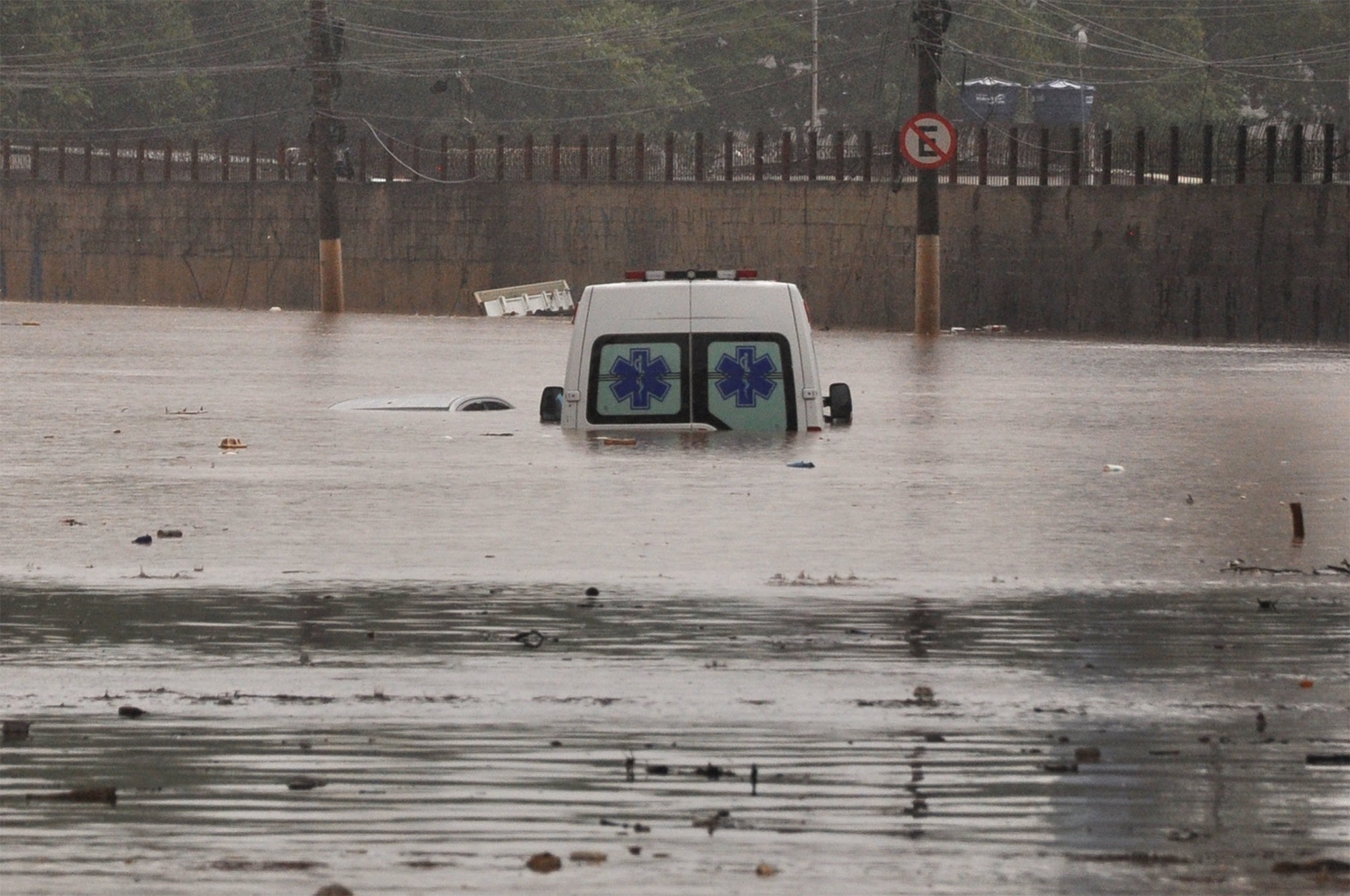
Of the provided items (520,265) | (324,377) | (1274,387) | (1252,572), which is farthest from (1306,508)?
(520,265)

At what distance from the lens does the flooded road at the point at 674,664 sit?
262 inches

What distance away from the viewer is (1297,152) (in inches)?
1615

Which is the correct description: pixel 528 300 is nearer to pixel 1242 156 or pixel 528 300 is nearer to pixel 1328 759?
pixel 1242 156

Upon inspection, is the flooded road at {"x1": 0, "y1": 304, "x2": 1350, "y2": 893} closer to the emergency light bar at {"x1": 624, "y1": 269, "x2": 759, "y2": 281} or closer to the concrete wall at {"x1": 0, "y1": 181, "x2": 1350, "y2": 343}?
the emergency light bar at {"x1": 624, "y1": 269, "x2": 759, "y2": 281}

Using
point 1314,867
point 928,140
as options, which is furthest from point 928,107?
point 1314,867

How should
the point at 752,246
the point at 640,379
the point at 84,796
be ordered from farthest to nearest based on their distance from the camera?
the point at 752,246
the point at 640,379
the point at 84,796

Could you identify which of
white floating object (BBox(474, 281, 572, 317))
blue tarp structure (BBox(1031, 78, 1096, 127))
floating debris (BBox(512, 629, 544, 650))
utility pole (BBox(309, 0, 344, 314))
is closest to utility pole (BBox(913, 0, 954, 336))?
white floating object (BBox(474, 281, 572, 317))

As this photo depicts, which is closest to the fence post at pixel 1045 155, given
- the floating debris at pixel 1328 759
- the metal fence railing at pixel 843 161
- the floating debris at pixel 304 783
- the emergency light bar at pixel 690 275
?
the metal fence railing at pixel 843 161

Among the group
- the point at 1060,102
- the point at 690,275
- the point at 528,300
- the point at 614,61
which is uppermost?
the point at 614,61

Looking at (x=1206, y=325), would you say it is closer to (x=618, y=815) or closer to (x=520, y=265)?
(x=520, y=265)

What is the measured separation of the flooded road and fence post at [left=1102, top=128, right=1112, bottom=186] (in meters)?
22.1

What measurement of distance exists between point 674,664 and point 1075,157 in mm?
35913

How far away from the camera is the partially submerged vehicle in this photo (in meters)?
25.3

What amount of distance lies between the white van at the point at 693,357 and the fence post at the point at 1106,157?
2436cm
